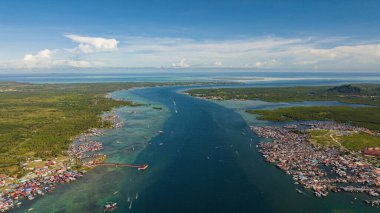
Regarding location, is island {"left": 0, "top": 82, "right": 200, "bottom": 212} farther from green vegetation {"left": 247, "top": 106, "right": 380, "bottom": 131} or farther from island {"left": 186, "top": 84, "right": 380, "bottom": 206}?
green vegetation {"left": 247, "top": 106, "right": 380, "bottom": 131}

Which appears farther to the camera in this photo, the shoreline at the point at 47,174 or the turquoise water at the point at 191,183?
the shoreline at the point at 47,174

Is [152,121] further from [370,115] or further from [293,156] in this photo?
[370,115]

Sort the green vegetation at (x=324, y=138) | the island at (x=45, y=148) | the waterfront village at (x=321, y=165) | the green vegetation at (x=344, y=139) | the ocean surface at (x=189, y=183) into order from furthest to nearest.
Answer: the green vegetation at (x=324, y=138), the green vegetation at (x=344, y=139), the island at (x=45, y=148), the waterfront village at (x=321, y=165), the ocean surface at (x=189, y=183)

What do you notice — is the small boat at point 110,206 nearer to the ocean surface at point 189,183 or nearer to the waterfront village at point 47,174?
the ocean surface at point 189,183

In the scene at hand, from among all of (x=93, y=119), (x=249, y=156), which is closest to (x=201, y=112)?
(x=93, y=119)

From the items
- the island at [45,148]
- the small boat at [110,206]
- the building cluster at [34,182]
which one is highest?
the island at [45,148]

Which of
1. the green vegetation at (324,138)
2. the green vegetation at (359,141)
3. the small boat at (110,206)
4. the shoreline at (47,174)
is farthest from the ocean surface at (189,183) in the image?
the green vegetation at (359,141)
